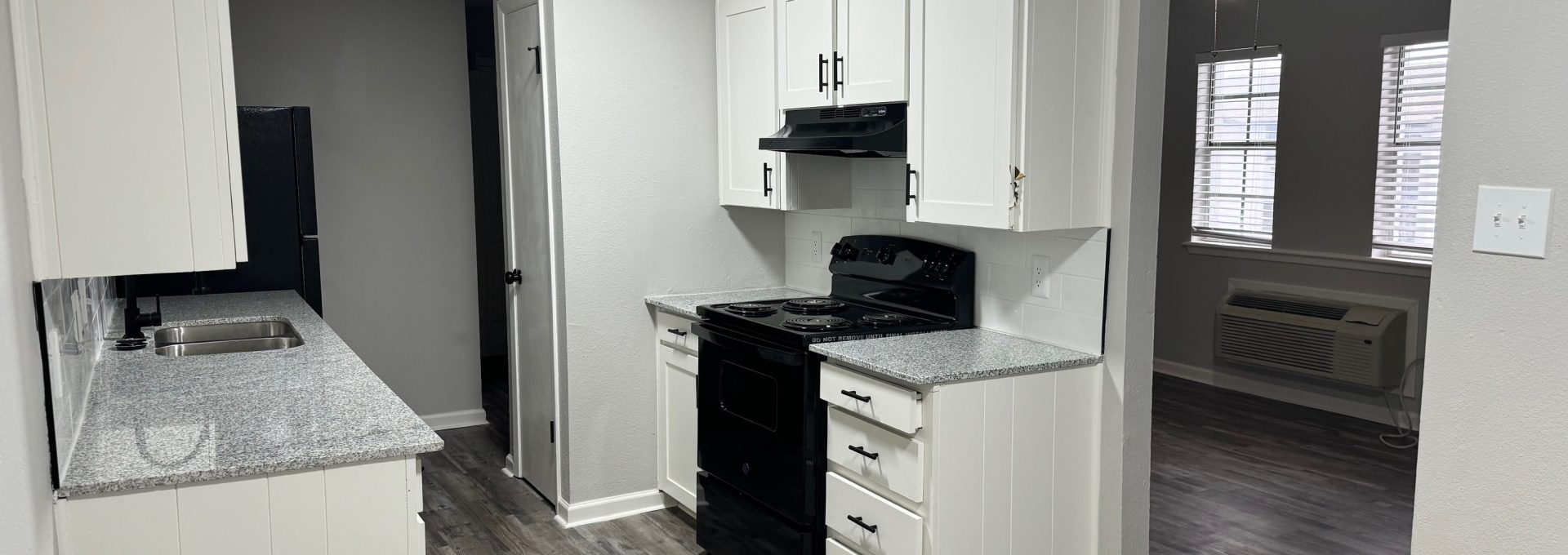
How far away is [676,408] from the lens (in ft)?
12.4

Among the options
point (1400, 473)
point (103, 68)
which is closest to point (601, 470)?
point (103, 68)

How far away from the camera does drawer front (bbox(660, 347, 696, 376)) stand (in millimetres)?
3627

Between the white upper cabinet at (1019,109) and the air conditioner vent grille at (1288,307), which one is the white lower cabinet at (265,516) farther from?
the air conditioner vent grille at (1288,307)

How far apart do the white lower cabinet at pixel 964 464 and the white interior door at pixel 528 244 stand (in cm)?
145

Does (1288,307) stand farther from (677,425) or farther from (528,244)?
(528,244)

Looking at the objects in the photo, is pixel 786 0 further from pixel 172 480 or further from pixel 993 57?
pixel 172 480

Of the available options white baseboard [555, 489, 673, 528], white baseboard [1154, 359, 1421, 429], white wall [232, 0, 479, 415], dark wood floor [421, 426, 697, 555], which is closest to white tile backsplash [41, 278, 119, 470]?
dark wood floor [421, 426, 697, 555]

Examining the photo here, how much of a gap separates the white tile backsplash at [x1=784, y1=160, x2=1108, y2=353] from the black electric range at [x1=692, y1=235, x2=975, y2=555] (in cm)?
6

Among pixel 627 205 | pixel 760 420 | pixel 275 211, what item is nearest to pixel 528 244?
pixel 627 205

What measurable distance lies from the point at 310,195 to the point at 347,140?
58 cm

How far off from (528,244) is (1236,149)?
4.25 metres

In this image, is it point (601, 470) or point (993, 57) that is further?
point (601, 470)

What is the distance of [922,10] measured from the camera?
9.30 ft

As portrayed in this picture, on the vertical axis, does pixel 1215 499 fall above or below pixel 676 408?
below
